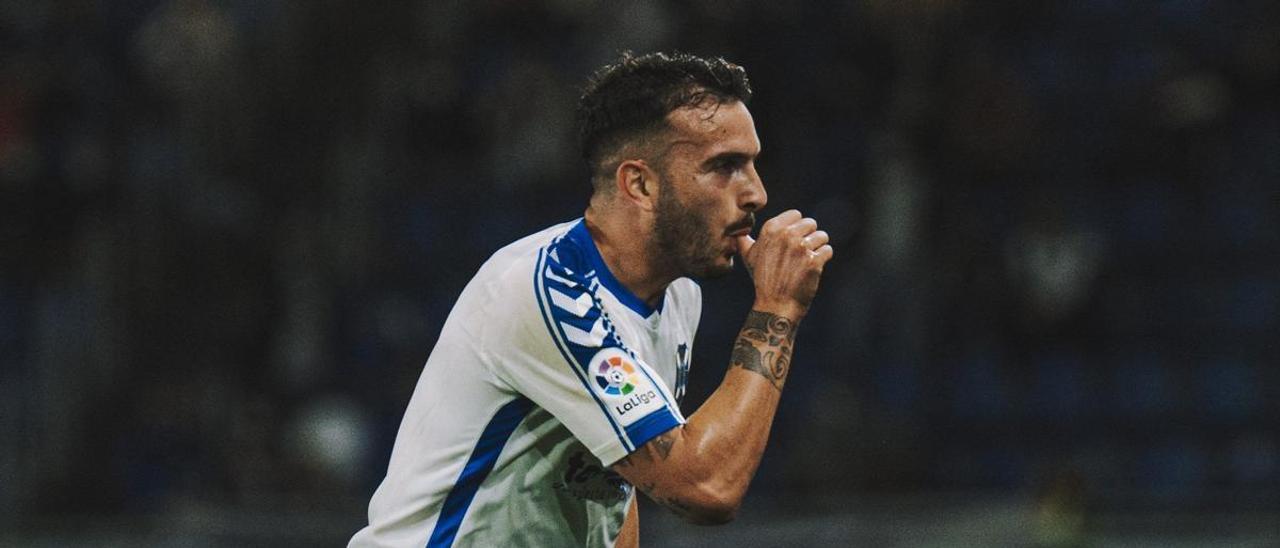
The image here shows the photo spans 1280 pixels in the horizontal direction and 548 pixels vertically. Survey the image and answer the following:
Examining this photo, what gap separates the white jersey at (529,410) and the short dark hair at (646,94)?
0.23m

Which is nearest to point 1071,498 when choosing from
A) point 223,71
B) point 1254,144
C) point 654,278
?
point 1254,144

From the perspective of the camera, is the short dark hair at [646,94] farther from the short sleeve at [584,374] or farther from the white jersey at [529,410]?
the short sleeve at [584,374]

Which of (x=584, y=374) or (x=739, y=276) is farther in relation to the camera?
(x=739, y=276)

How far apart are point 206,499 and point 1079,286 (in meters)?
5.03

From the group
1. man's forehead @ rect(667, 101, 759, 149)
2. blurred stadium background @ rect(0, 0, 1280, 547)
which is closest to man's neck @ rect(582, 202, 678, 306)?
man's forehead @ rect(667, 101, 759, 149)

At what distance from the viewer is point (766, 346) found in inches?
155

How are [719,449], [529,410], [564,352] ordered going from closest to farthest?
[719,449]
[564,352]
[529,410]

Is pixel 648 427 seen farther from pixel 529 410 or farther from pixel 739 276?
pixel 739 276

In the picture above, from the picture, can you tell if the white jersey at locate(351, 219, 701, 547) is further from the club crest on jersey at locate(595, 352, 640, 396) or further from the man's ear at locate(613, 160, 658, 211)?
the man's ear at locate(613, 160, 658, 211)

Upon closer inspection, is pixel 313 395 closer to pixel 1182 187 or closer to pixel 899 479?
pixel 899 479

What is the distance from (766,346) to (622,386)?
343 mm

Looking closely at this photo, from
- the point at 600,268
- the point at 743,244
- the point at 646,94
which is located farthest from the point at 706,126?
the point at 600,268

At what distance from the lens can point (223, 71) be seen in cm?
1152

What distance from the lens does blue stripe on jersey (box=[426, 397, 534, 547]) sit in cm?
394
